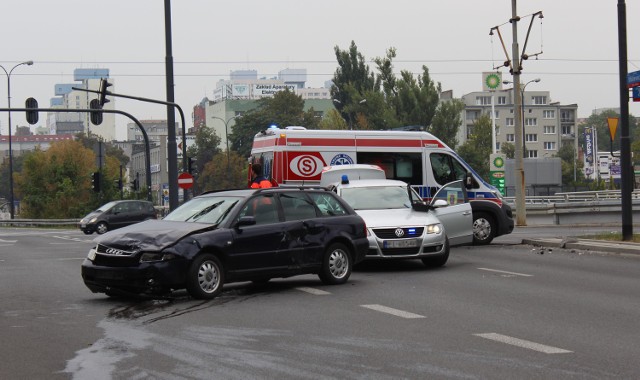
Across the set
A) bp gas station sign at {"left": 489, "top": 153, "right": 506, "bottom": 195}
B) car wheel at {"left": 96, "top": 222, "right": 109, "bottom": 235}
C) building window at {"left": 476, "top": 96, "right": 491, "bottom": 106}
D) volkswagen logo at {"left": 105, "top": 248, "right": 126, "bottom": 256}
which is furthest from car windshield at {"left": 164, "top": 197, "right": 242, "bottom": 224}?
building window at {"left": 476, "top": 96, "right": 491, "bottom": 106}

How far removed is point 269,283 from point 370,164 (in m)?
9.55

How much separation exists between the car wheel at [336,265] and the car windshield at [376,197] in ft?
10.9

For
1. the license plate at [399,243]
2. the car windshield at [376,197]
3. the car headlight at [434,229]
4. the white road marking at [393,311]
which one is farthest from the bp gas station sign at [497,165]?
the white road marking at [393,311]

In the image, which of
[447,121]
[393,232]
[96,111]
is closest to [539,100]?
[447,121]

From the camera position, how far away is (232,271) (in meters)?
13.3

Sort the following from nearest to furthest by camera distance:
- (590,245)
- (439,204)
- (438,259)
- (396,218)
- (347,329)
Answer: (347,329), (396,218), (438,259), (439,204), (590,245)

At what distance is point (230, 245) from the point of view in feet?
43.5

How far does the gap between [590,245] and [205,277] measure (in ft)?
36.7

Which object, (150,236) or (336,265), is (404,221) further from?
(150,236)

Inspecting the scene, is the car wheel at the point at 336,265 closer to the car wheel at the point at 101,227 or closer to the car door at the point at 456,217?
the car door at the point at 456,217

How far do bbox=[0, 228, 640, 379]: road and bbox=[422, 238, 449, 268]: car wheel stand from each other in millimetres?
820

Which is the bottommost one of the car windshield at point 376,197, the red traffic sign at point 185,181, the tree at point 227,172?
the car windshield at point 376,197

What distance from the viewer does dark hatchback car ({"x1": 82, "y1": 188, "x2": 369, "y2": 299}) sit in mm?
12562

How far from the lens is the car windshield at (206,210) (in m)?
13.6
